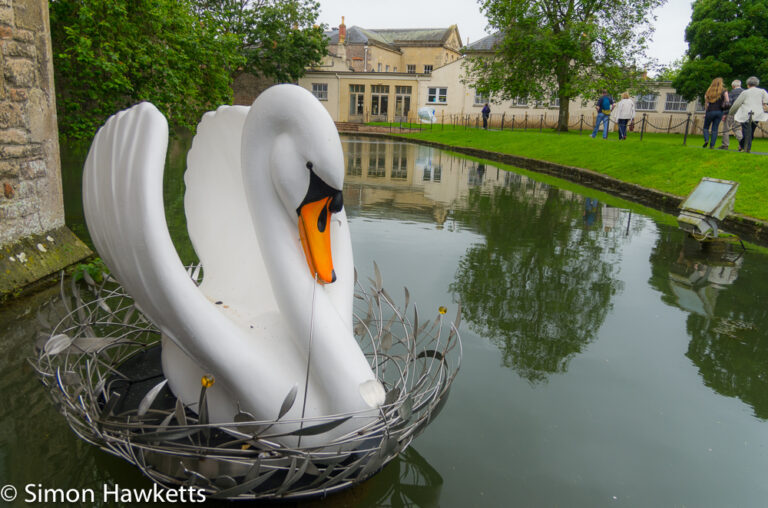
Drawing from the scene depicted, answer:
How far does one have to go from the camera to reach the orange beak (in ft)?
8.71

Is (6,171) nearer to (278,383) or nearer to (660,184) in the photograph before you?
(278,383)

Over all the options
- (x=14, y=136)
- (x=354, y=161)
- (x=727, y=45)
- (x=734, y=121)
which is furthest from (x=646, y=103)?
(x=14, y=136)

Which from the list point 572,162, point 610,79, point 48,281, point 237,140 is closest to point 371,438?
point 237,140

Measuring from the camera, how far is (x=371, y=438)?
2.52m

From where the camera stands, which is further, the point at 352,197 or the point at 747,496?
the point at 352,197

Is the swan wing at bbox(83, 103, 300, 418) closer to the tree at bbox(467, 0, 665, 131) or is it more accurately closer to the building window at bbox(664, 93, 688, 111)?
the tree at bbox(467, 0, 665, 131)

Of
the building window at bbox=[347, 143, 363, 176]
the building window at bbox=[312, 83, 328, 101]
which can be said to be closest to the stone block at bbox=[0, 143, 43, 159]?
the building window at bbox=[347, 143, 363, 176]

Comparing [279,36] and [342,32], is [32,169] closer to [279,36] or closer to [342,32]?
[279,36]

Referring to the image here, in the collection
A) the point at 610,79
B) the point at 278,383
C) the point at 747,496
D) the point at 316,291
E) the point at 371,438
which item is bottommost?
the point at 747,496

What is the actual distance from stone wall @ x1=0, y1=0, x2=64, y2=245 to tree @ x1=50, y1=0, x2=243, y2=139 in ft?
6.71

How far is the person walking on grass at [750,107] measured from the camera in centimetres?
1297

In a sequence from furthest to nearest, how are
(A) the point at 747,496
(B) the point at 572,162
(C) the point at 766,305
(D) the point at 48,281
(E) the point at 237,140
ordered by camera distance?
(B) the point at 572,162 → (C) the point at 766,305 → (D) the point at 48,281 → (E) the point at 237,140 → (A) the point at 747,496

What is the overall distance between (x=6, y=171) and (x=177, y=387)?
3.63 meters

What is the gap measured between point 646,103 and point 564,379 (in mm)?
39945
